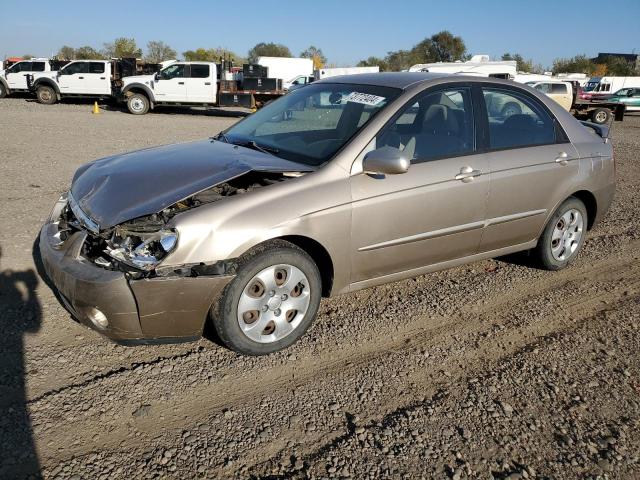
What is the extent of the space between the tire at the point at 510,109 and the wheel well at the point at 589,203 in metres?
0.98

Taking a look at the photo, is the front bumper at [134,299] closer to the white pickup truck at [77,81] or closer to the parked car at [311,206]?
the parked car at [311,206]

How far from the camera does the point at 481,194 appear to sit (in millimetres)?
3883

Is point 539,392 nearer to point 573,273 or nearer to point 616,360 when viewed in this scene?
point 616,360

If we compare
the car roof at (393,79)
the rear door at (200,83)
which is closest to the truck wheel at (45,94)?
the rear door at (200,83)

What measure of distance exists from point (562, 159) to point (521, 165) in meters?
0.55

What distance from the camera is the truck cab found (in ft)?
67.3

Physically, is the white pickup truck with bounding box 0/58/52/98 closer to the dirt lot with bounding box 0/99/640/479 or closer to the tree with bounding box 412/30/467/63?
the dirt lot with bounding box 0/99/640/479

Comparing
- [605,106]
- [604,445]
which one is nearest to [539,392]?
[604,445]

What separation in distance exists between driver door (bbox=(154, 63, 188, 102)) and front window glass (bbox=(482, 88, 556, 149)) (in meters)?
18.6

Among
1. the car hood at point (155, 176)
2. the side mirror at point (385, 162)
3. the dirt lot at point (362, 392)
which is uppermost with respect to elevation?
the side mirror at point (385, 162)

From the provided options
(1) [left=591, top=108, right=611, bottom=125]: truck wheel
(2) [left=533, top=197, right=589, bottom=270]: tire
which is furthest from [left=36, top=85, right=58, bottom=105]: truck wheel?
(1) [left=591, top=108, right=611, bottom=125]: truck wheel

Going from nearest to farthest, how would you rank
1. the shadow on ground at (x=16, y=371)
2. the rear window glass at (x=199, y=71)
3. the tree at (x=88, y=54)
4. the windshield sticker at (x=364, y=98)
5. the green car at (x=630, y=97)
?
the shadow on ground at (x=16, y=371) → the windshield sticker at (x=364, y=98) → the rear window glass at (x=199, y=71) → the green car at (x=630, y=97) → the tree at (x=88, y=54)

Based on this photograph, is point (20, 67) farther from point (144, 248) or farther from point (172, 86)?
point (144, 248)

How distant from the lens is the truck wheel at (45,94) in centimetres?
2208
